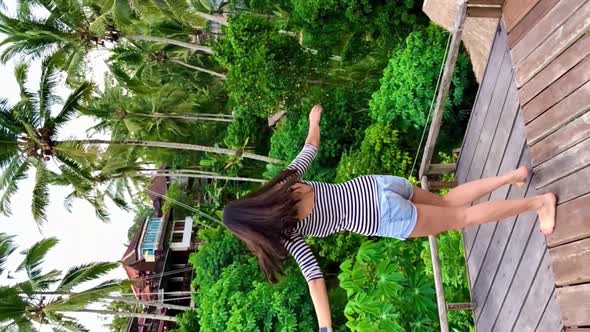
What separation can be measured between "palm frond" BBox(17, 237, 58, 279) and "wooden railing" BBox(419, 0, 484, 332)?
9897 mm

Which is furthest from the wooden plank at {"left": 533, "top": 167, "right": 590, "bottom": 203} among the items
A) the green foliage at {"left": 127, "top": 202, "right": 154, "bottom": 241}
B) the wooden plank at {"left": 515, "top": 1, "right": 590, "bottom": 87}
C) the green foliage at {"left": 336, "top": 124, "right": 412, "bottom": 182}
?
the green foliage at {"left": 127, "top": 202, "right": 154, "bottom": 241}

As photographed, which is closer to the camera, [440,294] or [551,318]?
[551,318]

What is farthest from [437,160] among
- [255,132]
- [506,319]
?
[255,132]

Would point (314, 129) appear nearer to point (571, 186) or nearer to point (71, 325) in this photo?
point (571, 186)

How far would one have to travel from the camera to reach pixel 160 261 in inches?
760

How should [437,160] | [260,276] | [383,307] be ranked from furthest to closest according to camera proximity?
[260,276], [437,160], [383,307]

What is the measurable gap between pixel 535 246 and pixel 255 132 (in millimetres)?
12599

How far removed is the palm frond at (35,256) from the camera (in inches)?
475

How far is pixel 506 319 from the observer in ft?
13.6

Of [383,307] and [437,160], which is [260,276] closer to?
[437,160]

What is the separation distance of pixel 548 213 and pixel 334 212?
4.62ft

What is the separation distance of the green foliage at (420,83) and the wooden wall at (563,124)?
159 inches

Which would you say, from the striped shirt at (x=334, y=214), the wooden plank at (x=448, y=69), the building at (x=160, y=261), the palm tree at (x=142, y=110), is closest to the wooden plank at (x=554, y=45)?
the wooden plank at (x=448, y=69)

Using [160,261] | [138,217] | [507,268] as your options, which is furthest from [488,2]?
[138,217]
